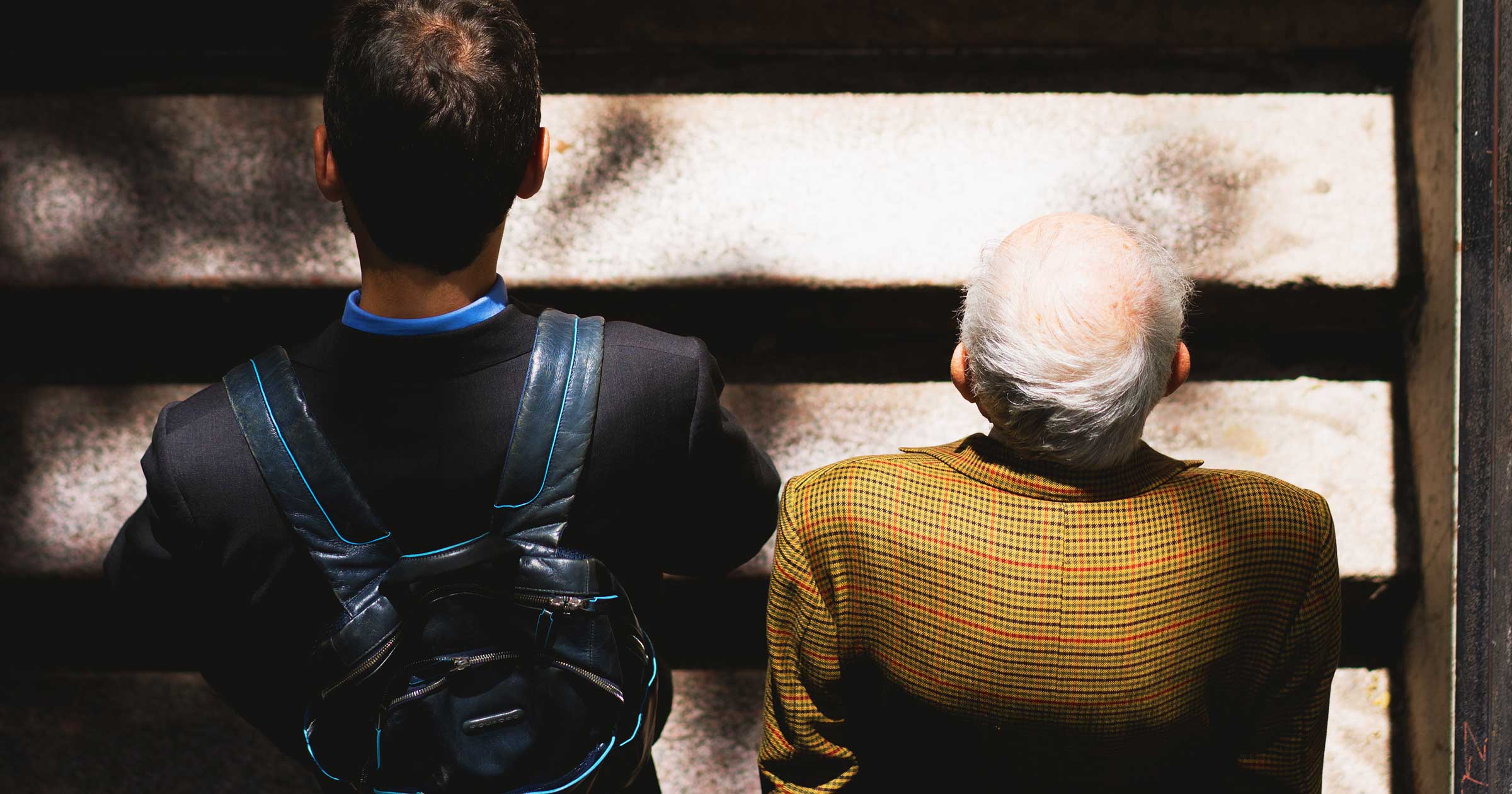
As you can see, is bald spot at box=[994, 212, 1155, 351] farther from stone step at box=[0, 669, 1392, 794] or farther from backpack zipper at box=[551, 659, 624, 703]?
stone step at box=[0, 669, 1392, 794]

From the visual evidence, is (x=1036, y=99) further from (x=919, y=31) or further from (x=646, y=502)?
(x=646, y=502)

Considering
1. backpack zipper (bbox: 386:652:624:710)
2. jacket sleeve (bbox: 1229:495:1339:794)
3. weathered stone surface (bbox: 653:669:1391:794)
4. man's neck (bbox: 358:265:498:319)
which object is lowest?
weathered stone surface (bbox: 653:669:1391:794)

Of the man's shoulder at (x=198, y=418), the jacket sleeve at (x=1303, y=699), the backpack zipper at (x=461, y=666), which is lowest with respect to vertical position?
the jacket sleeve at (x=1303, y=699)

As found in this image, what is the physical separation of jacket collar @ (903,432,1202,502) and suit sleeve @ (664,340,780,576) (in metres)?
0.34

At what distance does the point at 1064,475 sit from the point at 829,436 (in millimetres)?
879

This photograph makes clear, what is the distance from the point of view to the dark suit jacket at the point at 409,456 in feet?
3.93

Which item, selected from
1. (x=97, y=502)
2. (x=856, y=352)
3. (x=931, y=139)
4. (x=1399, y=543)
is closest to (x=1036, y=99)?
(x=931, y=139)

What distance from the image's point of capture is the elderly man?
1.18m

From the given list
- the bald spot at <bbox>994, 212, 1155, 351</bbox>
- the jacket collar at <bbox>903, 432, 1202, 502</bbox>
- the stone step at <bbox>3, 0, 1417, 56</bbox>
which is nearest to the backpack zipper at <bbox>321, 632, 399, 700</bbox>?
the jacket collar at <bbox>903, 432, 1202, 502</bbox>

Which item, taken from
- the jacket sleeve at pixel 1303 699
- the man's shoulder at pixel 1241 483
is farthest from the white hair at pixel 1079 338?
the jacket sleeve at pixel 1303 699

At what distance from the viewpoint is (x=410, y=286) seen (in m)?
1.21

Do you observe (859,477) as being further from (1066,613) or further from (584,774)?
(584,774)

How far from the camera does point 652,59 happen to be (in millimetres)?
2113

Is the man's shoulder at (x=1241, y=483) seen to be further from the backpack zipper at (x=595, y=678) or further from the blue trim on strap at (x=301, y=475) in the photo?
the blue trim on strap at (x=301, y=475)
